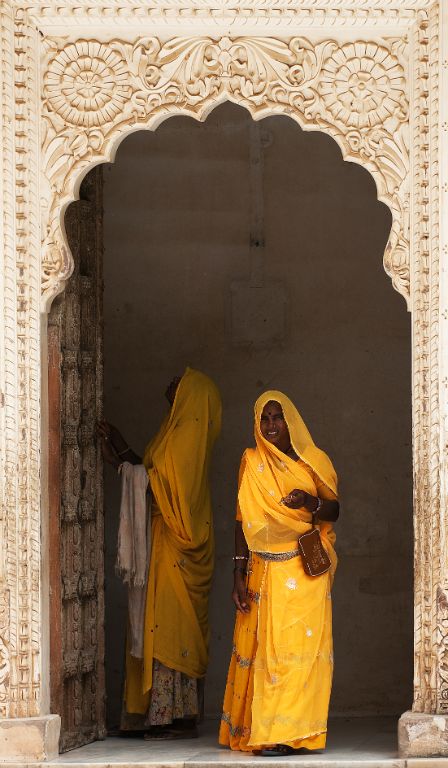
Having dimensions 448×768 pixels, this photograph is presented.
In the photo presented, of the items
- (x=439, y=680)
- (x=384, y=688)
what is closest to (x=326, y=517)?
(x=439, y=680)

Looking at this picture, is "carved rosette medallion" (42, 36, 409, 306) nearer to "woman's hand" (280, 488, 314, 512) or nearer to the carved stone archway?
the carved stone archway

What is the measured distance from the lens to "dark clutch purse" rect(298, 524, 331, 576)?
269 inches

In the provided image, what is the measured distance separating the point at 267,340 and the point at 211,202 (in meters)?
0.74

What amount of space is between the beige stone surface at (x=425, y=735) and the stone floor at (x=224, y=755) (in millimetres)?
41

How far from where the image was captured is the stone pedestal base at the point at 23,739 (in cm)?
635

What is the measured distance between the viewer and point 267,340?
848 centimetres

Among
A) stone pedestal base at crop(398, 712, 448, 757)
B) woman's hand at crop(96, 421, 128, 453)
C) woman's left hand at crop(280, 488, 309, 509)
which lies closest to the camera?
stone pedestal base at crop(398, 712, 448, 757)

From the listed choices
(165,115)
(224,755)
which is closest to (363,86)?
(165,115)

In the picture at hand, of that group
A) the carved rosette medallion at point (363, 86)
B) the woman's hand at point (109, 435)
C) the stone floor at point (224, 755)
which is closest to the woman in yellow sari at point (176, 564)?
the woman's hand at point (109, 435)

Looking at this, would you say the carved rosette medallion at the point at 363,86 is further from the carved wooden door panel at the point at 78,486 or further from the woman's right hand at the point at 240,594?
the woman's right hand at the point at 240,594

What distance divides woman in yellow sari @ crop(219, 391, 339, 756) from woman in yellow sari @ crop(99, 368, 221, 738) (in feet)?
1.38

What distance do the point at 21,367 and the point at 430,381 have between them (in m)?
1.54

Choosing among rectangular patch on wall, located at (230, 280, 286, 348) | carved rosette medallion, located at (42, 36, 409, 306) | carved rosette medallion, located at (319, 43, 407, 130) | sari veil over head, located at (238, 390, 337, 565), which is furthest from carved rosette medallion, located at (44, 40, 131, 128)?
rectangular patch on wall, located at (230, 280, 286, 348)

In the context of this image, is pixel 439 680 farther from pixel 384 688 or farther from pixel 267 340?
pixel 267 340
